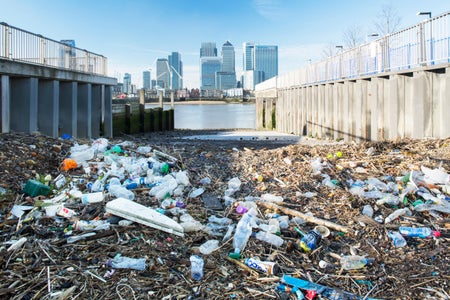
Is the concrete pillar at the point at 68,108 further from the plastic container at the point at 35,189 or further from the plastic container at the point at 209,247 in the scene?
the plastic container at the point at 209,247

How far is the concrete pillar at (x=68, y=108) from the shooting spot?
1606 cm

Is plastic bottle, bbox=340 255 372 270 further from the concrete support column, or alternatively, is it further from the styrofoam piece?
the concrete support column

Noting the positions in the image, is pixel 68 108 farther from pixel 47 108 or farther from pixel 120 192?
pixel 120 192

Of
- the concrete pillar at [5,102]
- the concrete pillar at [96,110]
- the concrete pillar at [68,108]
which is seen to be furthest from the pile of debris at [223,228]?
the concrete pillar at [96,110]

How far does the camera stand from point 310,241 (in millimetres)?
4727

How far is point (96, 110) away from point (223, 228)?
16.0m

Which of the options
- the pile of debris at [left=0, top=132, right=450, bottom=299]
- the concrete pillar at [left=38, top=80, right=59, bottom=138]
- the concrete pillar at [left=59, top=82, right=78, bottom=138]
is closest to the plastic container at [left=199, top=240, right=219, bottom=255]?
the pile of debris at [left=0, top=132, right=450, bottom=299]

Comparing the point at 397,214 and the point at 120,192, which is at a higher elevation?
the point at 120,192

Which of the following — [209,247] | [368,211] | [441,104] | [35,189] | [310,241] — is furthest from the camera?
[441,104]

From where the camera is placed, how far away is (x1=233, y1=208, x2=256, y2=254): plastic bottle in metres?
4.69

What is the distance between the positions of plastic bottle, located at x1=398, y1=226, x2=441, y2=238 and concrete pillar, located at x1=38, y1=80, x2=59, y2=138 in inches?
467

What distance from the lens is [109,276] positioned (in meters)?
3.97

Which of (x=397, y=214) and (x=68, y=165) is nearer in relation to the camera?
(x=397, y=214)

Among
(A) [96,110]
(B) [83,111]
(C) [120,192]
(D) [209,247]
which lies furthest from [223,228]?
(A) [96,110]
